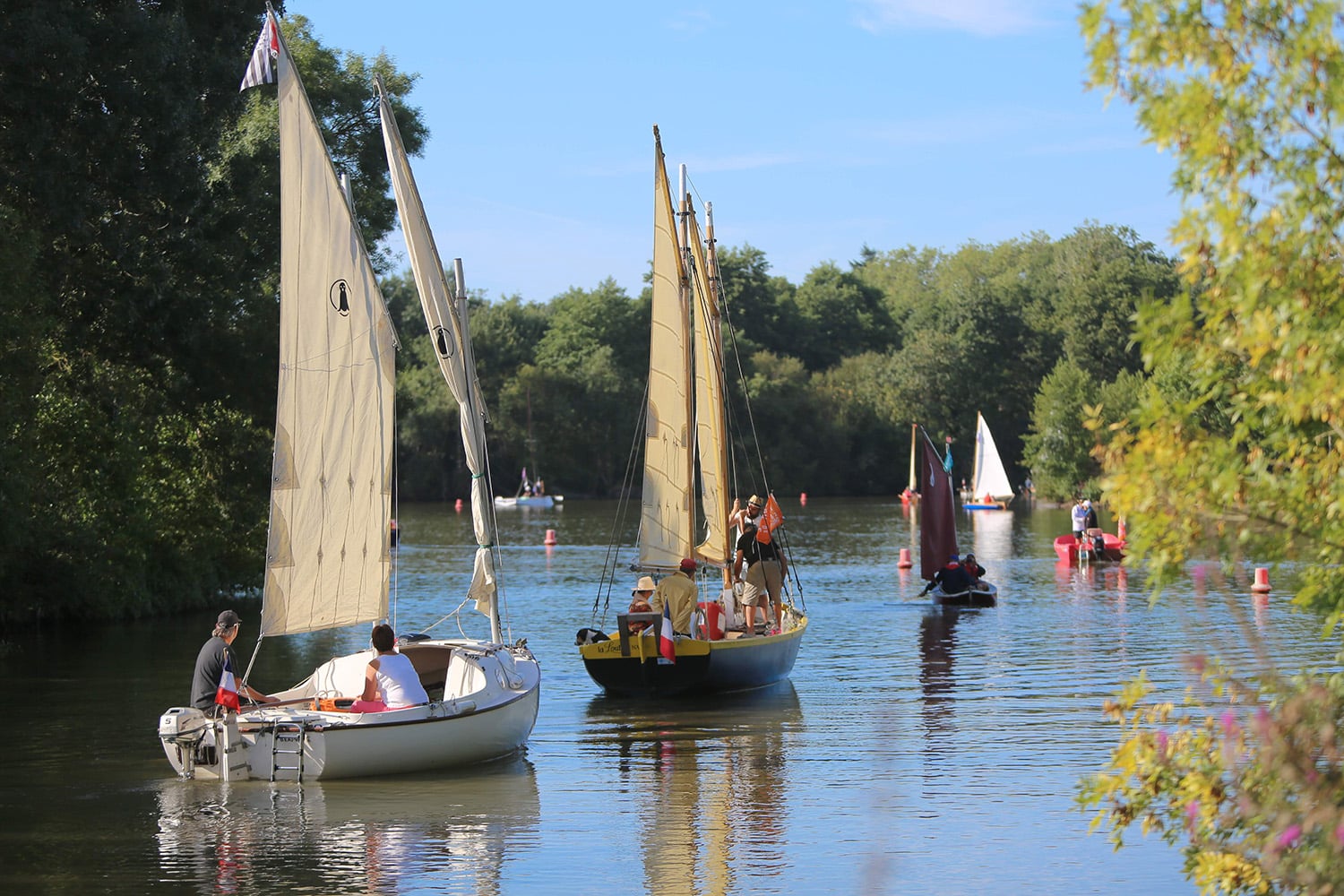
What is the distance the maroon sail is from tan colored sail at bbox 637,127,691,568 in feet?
50.5

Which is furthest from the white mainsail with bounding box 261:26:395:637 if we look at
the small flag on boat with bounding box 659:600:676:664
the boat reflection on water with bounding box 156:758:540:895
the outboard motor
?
the small flag on boat with bounding box 659:600:676:664

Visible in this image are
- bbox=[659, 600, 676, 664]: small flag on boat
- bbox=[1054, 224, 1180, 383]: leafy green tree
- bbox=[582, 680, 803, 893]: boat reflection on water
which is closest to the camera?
bbox=[582, 680, 803, 893]: boat reflection on water

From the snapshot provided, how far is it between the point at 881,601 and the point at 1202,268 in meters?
32.4

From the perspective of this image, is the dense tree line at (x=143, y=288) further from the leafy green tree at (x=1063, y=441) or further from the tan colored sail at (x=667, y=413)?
the leafy green tree at (x=1063, y=441)

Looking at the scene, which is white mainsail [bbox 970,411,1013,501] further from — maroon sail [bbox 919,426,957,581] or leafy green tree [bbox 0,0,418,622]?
leafy green tree [bbox 0,0,418,622]

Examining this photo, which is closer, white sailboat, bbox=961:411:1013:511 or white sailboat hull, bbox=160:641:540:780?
white sailboat hull, bbox=160:641:540:780

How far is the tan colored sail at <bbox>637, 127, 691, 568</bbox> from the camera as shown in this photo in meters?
25.2

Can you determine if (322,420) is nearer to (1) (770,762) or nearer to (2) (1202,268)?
(1) (770,762)

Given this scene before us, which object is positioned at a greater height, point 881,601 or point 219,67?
point 219,67

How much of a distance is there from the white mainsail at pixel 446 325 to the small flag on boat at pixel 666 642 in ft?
10.5

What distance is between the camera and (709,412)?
26.9 m

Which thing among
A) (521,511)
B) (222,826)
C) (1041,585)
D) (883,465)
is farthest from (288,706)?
(883,465)

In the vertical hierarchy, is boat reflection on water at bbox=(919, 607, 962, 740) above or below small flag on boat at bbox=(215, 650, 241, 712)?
below

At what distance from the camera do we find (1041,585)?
43188mm
